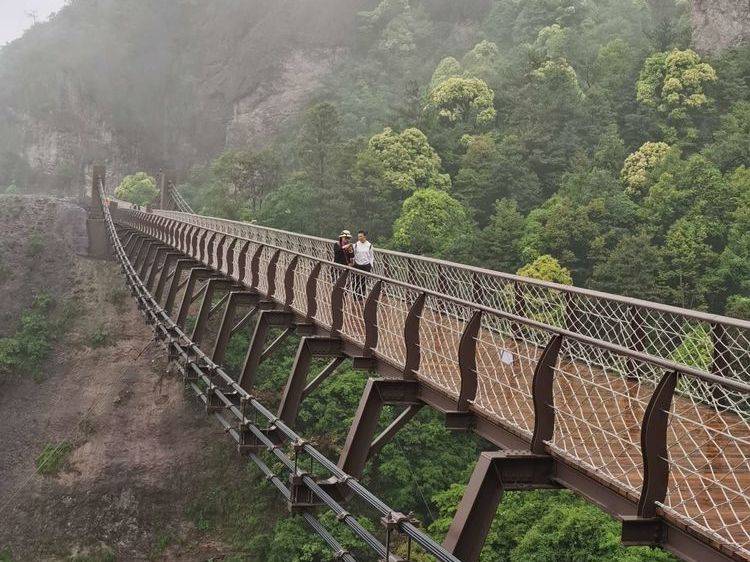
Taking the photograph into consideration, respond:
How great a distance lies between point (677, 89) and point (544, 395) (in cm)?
5089

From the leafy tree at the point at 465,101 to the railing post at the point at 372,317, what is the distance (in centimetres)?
5107

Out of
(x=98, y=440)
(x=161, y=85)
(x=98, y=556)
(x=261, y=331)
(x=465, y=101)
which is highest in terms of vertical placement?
(x=161, y=85)

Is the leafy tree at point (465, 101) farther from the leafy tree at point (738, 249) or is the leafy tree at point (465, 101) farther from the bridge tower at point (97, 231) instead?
the bridge tower at point (97, 231)

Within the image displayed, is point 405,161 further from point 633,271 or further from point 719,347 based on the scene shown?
point 719,347

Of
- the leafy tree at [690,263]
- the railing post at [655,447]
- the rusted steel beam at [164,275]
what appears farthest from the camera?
the leafy tree at [690,263]

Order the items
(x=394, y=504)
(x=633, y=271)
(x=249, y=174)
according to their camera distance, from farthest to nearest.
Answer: (x=249, y=174) < (x=633, y=271) < (x=394, y=504)

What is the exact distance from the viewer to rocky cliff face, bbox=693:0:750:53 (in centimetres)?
5538

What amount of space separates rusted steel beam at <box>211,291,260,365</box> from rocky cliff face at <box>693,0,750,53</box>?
170 ft

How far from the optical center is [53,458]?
29062 millimetres

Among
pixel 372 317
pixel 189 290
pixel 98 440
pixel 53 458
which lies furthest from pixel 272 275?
pixel 98 440

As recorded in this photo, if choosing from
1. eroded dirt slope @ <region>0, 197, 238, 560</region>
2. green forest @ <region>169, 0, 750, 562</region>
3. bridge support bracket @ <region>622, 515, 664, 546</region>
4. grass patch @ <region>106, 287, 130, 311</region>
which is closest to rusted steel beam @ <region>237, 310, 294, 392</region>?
bridge support bracket @ <region>622, 515, 664, 546</region>

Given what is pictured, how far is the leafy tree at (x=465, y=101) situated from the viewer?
5759 cm

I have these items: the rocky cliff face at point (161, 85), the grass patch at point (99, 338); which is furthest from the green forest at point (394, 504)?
the rocky cliff face at point (161, 85)

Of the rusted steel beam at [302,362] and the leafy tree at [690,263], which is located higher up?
the rusted steel beam at [302,362]
